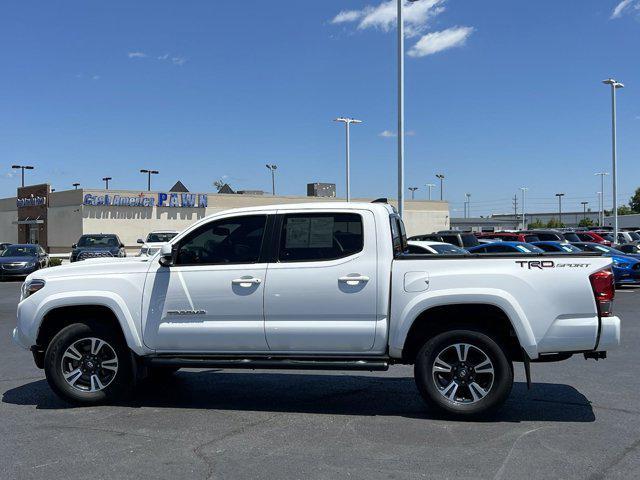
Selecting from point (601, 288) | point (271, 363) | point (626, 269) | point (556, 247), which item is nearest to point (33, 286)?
point (271, 363)

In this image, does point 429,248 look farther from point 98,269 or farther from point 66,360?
point 66,360

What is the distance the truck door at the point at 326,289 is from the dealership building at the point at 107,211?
4385cm

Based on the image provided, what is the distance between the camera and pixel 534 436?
18.1ft

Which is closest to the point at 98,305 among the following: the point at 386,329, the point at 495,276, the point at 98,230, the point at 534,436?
the point at 386,329

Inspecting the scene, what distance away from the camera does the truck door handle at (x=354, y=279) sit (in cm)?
602

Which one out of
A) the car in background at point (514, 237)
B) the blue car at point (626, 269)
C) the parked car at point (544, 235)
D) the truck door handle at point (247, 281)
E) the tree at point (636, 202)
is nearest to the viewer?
the truck door handle at point (247, 281)

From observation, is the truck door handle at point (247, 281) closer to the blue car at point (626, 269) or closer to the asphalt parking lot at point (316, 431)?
the asphalt parking lot at point (316, 431)

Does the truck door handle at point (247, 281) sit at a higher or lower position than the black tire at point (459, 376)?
higher

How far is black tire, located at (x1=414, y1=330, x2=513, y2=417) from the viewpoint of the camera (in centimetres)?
592

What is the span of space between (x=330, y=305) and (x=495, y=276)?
59.0 inches

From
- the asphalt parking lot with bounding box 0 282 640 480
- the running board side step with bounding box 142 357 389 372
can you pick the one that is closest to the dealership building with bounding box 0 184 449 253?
the asphalt parking lot with bounding box 0 282 640 480

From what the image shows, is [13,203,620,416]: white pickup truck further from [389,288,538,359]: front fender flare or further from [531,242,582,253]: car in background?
[531,242,582,253]: car in background

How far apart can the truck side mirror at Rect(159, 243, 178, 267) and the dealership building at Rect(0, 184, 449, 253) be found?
43.5m

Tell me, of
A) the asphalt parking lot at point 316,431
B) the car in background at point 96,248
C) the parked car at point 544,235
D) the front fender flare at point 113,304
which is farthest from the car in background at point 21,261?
the parked car at point 544,235
